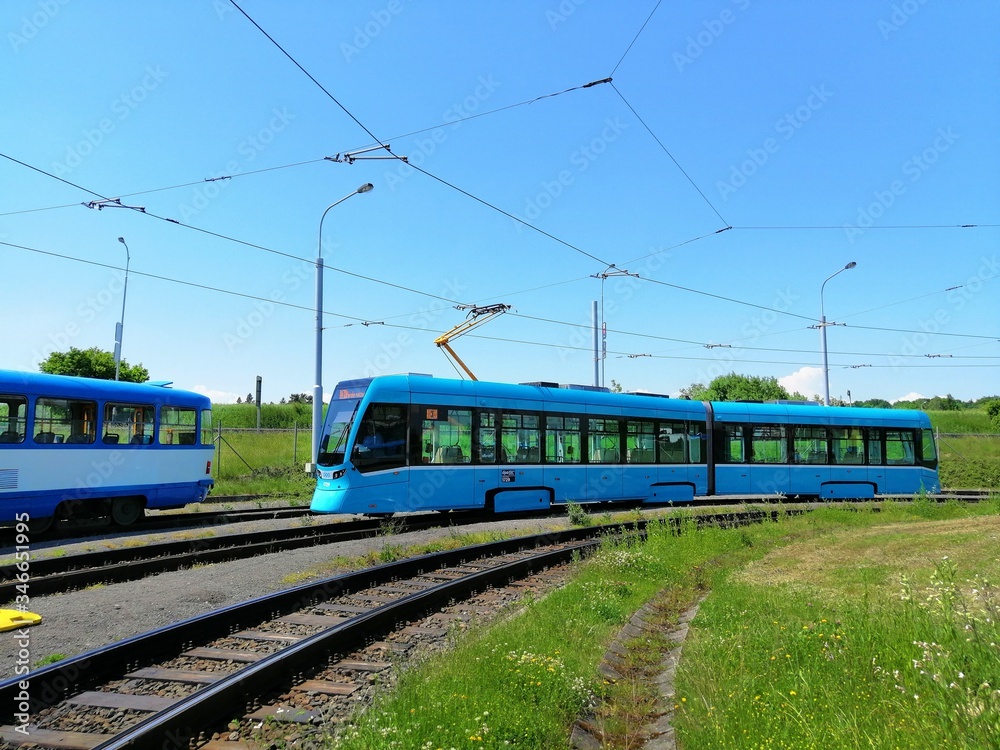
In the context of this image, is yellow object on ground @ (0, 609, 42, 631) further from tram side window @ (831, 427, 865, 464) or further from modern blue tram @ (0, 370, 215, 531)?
tram side window @ (831, 427, 865, 464)

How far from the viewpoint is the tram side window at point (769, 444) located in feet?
70.6

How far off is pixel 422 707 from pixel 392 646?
2.10 metres

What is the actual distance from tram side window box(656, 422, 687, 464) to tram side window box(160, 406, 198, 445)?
12.4 metres

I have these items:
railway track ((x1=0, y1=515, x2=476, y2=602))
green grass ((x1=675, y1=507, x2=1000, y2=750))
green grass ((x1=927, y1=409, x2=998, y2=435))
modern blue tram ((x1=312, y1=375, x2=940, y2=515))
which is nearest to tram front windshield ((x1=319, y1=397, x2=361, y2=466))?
modern blue tram ((x1=312, y1=375, x2=940, y2=515))

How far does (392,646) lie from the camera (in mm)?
6172

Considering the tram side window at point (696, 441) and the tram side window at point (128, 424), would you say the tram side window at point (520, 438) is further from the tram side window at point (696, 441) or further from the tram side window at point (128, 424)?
the tram side window at point (128, 424)

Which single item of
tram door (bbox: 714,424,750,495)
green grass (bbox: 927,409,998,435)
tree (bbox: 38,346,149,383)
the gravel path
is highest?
tree (bbox: 38,346,149,383)

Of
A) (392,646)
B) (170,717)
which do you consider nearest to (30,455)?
(392,646)

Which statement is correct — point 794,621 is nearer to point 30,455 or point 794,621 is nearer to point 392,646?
point 392,646

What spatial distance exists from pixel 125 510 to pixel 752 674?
45.5 feet

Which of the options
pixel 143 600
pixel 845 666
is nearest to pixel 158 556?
pixel 143 600

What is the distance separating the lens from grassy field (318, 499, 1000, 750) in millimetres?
3697

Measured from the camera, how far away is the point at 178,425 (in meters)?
15.6

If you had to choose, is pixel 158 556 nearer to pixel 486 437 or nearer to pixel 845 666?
pixel 486 437
